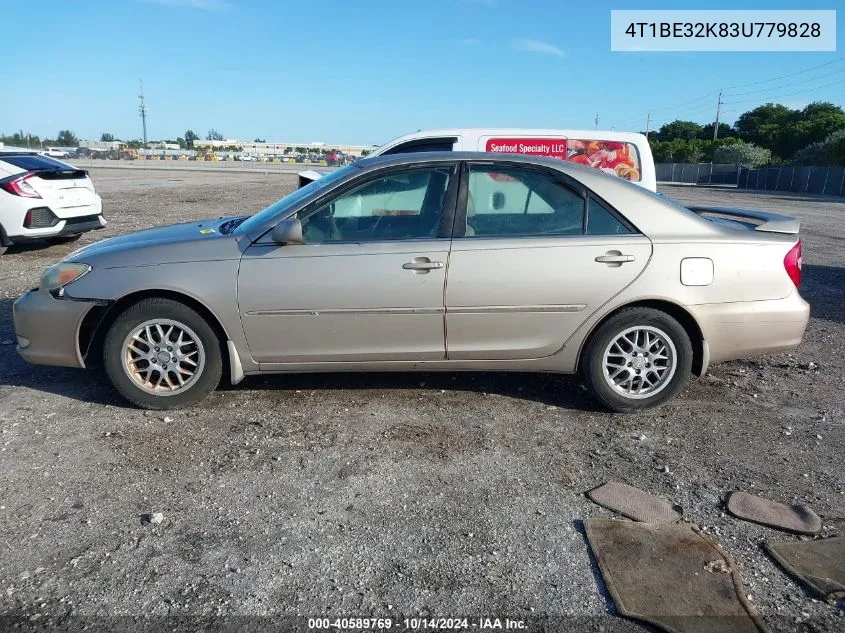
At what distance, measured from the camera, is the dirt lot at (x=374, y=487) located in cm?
262

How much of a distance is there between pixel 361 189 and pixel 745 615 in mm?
3127

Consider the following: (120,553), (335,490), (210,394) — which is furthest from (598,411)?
(120,553)

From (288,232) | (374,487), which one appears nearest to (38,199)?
(288,232)

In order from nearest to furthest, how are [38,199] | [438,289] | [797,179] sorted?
[438,289]
[38,199]
[797,179]

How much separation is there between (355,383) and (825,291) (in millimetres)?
6558

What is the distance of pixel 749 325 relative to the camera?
4.38 m

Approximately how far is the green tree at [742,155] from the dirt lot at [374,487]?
2469 inches

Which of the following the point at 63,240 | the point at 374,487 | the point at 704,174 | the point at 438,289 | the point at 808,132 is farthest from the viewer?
the point at 808,132

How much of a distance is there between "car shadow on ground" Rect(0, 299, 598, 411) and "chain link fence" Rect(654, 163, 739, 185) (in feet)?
187

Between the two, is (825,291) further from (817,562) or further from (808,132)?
(808,132)

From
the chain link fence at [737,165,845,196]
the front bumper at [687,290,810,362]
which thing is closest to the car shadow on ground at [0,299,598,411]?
the front bumper at [687,290,810,362]

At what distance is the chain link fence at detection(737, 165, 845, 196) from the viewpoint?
39.1 meters

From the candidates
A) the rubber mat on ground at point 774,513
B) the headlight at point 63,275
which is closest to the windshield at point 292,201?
the headlight at point 63,275

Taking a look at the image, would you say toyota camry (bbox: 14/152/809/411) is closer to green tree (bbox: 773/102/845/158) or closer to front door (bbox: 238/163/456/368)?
front door (bbox: 238/163/456/368)
